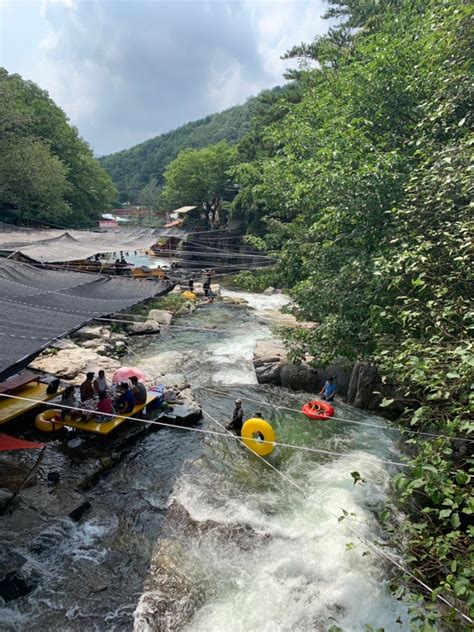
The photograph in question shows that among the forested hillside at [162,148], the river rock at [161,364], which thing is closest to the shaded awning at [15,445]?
the river rock at [161,364]

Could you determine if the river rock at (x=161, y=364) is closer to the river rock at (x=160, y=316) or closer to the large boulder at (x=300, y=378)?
the river rock at (x=160, y=316)

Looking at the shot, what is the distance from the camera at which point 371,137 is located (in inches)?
383

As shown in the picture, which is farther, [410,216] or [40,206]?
[40,206]

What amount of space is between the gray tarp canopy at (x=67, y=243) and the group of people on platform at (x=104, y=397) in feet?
34.3

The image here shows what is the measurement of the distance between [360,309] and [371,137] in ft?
16.3

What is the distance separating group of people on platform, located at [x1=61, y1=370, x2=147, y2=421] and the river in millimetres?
1096

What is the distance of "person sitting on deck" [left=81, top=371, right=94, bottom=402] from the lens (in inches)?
379

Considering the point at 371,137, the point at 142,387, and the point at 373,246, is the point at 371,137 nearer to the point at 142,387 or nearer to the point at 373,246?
the point at 373,246

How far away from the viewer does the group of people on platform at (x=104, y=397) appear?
9.29 meters

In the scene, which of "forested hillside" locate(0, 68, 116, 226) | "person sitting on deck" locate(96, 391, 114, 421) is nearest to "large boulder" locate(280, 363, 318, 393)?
"person sitting on deck" locate(96, 391, 114, 421)

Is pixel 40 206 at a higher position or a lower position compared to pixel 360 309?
higher

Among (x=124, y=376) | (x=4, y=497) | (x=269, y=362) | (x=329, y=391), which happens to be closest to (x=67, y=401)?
(x=124, y=376)

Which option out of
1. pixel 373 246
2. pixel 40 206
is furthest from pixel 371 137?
pixel 40 206

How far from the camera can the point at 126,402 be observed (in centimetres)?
965
